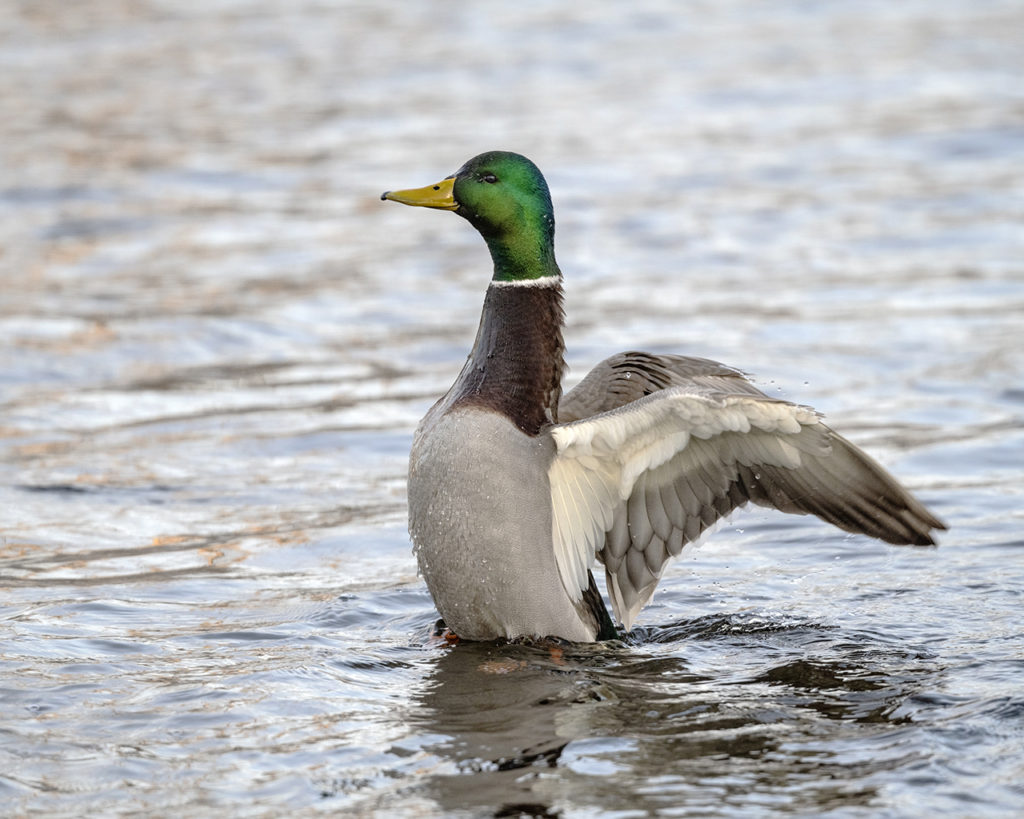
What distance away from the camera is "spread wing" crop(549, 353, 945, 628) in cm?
573

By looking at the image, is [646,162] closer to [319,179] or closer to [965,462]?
[319,179]

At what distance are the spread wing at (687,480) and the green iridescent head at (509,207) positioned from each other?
2.11 feet

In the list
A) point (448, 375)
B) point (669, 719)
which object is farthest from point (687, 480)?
point (448, 375)

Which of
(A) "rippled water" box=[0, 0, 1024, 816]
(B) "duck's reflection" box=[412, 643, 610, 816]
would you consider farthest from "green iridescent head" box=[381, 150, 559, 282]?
(B) "duck's reflection" box=[412, 643, 610, 816]

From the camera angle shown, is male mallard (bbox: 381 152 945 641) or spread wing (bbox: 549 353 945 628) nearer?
spread wing (bbox: 549 353 945 628)

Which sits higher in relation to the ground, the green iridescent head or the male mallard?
the green iridescent head

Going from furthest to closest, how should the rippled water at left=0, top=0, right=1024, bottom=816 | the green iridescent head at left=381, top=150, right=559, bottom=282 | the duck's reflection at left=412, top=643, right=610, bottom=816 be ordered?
the green iridescent head at left=381, top=150, right=559, bottom=282 < the rippled water at left=0, top=0, right=1024, bottom=816 < the duck's reflection at left=412, top=643, right=610, bottom=816

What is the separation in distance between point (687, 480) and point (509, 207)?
1.21m

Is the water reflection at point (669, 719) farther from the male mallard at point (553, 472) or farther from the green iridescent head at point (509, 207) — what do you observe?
the green iridescent head at point (509, 207)

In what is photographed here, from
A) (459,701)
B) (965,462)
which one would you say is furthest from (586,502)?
(965,462)

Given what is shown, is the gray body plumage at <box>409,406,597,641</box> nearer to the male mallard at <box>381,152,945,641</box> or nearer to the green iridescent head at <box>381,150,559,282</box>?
the male mallard at <box>381,152,945,641</box>

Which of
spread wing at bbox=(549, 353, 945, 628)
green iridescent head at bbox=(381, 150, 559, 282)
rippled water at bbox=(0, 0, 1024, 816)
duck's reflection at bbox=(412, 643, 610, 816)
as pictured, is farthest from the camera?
green iridescent head at bbox=(381, 150, 559, 282)

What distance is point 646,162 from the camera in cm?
1638

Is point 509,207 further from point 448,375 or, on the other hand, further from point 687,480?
point 448,375
